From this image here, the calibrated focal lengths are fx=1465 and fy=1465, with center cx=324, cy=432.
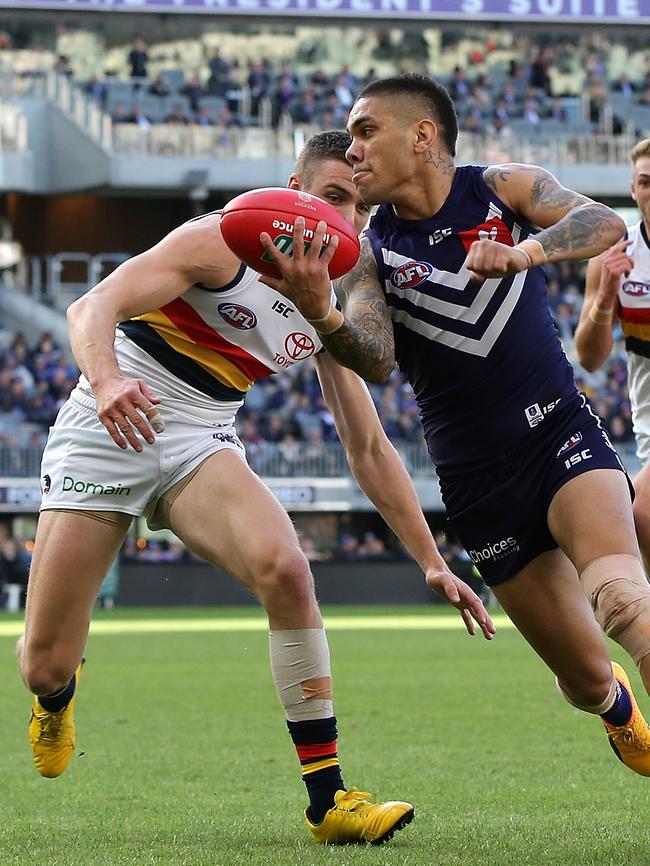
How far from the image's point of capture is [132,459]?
221 inches

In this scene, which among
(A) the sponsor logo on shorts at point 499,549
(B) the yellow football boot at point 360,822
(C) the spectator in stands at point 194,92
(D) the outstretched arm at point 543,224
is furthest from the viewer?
(C) the spectator in stands at point 194,92

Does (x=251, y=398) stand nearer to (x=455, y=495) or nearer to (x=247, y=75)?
(x=247, y=75)

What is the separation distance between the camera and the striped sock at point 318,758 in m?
5.38

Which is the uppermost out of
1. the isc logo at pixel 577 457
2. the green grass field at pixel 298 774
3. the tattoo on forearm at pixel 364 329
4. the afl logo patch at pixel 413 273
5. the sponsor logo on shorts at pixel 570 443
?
the afl logo patch at pixel 413 273

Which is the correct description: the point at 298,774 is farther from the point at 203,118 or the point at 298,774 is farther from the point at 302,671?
the point at 203,118

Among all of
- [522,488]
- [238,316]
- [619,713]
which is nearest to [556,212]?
[522,488]

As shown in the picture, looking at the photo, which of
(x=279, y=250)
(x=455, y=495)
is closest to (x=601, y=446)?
(x=455, y=495)

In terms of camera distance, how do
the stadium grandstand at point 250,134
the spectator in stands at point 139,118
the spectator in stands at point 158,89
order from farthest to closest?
the spectator in stands at point 158,89
the spectator in stands at point 139,118
the stadium grandstand at point 250,134

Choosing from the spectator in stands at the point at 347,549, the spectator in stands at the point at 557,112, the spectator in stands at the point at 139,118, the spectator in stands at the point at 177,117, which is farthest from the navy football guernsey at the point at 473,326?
the spectator in stands at the point at 557,112

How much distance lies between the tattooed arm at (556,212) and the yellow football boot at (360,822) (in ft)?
6.70

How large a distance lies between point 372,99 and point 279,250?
3.33 ft

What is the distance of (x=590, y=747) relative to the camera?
8094mm

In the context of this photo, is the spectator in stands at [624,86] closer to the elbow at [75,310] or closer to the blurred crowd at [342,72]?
the blurred crowd at [342,72]

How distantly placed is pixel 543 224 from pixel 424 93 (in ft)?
2.11
